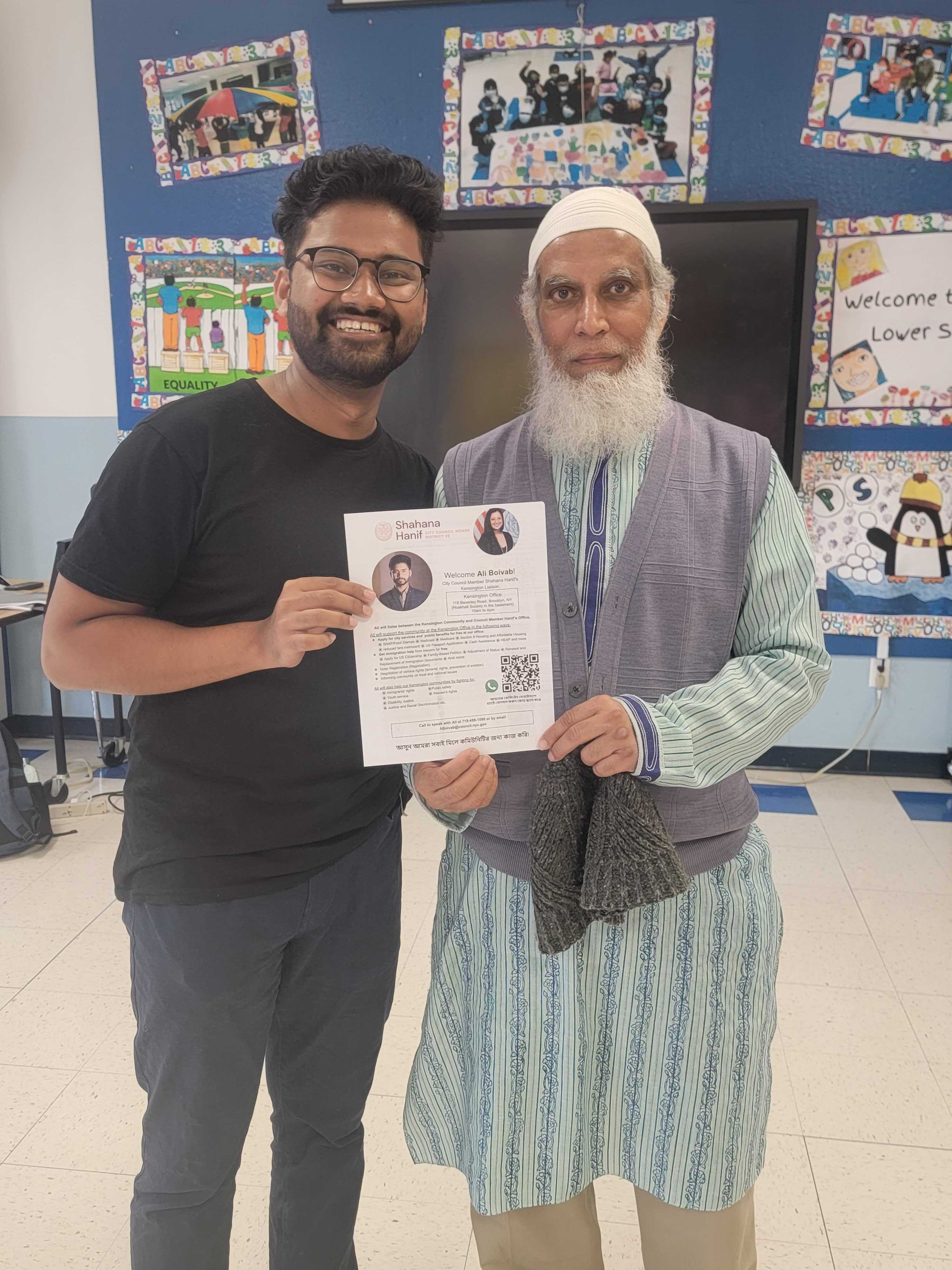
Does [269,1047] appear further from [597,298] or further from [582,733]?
[597,298]

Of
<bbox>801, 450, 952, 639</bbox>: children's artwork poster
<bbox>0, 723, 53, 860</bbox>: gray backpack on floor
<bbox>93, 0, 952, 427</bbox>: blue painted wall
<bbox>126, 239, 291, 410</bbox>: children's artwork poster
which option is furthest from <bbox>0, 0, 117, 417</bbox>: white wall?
<bbox>801, 450, 952, 639</bbox>: children's artwork poster

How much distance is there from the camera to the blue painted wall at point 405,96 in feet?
11.3

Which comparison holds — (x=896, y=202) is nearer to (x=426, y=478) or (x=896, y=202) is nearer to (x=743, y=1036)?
(x=426, y=478)

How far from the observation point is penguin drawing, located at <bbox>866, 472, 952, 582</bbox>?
3682 mm

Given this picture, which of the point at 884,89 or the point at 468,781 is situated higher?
the point at 884,89

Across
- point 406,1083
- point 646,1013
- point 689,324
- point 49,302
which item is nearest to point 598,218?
point 646,1013

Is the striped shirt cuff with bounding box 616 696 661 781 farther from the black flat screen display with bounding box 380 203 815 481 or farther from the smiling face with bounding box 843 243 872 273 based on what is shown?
the smiling face with bounding box 843 243 872 273

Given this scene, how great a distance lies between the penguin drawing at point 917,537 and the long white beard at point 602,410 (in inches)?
109

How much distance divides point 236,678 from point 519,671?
40 cm

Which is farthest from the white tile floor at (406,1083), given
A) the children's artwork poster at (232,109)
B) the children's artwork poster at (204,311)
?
the children's artwork poster at (232,109)

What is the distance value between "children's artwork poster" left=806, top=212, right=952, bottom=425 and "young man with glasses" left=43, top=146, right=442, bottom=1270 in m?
2.71

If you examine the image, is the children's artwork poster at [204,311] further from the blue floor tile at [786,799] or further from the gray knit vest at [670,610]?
the gray knit vest at [670,610]

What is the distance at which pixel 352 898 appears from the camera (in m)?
1.38

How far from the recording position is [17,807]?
10.6 ft
